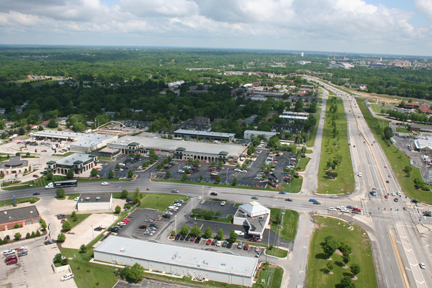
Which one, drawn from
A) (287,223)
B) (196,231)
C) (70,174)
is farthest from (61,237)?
(287,223)

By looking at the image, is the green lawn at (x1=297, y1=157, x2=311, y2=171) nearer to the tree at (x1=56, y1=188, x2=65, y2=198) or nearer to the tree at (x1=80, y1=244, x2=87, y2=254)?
the tree at (x1=80, y1=244, x2=87, y2=254)

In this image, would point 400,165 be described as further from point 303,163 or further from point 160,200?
point 160,200

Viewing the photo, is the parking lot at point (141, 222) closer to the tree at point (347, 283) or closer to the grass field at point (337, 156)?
the tree at point (347, 283)

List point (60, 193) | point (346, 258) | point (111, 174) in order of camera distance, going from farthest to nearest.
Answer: point (111, 174)
point (60, 193)
point (346, 258)

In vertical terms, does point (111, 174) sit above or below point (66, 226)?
below

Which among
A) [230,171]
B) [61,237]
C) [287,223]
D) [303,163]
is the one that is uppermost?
[61,237]

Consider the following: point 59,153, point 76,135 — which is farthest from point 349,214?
point 76,135

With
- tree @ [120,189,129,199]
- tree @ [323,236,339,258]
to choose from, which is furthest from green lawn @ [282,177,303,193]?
tree @ [120,189,129,199]

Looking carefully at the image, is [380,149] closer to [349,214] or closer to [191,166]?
[349,214]
